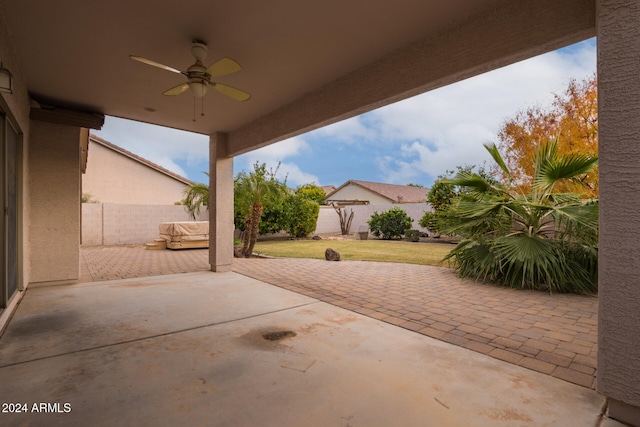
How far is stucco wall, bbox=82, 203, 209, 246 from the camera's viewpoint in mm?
11734

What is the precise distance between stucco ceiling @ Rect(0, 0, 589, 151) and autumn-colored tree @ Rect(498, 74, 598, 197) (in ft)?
27.4

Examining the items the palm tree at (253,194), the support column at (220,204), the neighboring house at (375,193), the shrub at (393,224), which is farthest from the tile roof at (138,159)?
the support column at (220,204)

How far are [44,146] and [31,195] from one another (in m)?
0.80

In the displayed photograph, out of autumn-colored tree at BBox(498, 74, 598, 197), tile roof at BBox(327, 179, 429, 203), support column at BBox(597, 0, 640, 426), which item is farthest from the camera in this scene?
tile roof at BBox(327, 179, 429, 203)

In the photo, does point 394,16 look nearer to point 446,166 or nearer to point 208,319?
point 208,319

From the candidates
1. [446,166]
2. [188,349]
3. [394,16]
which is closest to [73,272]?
[188,349]

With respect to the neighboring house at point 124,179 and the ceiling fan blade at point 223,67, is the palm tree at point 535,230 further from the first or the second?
the neighboring house at point 124,179

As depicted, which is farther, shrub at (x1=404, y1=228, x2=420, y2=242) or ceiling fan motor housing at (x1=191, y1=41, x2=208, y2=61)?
shrub at (x1=404, y1=228, x2=420, y2=242)

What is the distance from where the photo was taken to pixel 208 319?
3.51m

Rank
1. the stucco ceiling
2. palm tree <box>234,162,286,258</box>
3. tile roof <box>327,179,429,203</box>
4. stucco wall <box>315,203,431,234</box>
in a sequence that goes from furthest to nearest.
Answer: tile roof <box>327,179,429,203</box> < stucco wall <box>315,203,431,234</box> < palm tree <box>234,162,286,258</box> < the stucco ceiling

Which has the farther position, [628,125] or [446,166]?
[446,166]

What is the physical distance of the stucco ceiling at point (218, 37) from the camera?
2.77 m

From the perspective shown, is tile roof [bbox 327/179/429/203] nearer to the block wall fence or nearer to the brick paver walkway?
the block wall fence

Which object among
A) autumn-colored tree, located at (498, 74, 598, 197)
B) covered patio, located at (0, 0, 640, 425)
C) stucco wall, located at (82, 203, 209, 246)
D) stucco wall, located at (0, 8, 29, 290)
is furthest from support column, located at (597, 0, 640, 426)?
stucco wall, located at (82, 203, 209, 246)
